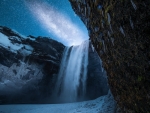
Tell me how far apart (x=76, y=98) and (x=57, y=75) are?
6254mm

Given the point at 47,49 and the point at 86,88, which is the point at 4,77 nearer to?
the point at 47,49

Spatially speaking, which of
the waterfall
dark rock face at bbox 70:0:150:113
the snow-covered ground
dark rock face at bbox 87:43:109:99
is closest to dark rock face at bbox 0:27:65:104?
the waterfall

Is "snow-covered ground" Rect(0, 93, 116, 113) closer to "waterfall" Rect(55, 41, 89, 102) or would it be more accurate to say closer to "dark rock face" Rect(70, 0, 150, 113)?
"dark rock face" Rect(70, 0, 150, 113)

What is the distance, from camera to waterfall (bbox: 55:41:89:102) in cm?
2536

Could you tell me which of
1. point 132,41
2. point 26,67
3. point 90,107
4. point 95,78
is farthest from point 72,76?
point 132,41

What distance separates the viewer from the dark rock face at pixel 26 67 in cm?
2211

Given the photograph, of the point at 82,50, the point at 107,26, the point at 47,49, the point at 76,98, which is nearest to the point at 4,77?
the point at 47,49

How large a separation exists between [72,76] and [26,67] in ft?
31.1

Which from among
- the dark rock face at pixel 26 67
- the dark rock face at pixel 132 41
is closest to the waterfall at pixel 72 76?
the dark rock face at pixel 26 67

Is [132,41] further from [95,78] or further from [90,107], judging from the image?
[95,78]

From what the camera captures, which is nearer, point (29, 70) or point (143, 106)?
point (143, 106)

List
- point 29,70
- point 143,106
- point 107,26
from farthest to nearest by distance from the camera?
point 29,70 → point 107,26 → point 143,106

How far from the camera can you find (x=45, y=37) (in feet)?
94.2

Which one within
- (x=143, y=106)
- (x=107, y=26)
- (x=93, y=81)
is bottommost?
(x=143, y=106)
